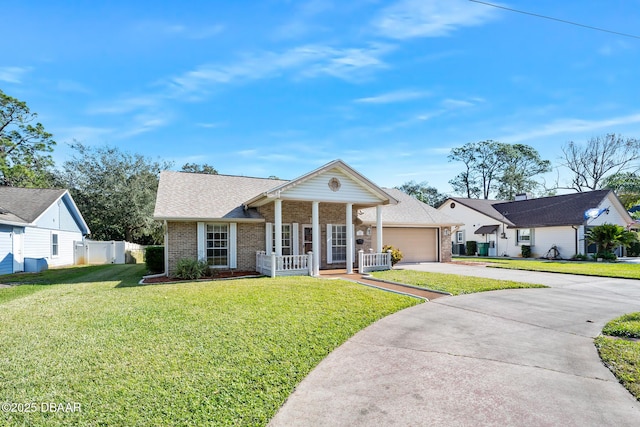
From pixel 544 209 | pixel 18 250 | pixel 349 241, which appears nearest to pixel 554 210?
pixel 544 209

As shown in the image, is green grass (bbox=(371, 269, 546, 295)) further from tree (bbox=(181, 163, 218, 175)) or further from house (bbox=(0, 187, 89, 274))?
tree (bbox=(181, 163, 218, 175))

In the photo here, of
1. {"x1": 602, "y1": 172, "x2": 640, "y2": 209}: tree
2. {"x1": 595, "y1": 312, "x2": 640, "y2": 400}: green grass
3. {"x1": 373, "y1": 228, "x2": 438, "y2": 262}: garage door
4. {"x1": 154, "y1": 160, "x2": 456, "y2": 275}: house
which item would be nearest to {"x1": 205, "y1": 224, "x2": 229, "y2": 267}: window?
{"x1": 154, "y1": 160, "x2": 456, "y2": 275}: house

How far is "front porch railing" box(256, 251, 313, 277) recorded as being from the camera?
13.4 meters

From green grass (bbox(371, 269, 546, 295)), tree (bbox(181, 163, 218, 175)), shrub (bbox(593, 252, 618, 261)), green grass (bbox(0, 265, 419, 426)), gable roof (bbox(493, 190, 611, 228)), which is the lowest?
shrub (bbox(593, 252, 618, 261))

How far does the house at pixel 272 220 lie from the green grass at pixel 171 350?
4.93 meters

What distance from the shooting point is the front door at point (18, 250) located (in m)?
16.8

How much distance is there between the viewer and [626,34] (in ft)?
29.7

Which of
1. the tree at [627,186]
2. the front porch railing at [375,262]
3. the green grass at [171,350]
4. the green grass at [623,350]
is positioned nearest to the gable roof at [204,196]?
the front porch railing at [375,262]

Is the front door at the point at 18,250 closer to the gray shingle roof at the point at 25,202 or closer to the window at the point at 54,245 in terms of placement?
the gray shingle roof at the point at 25,202

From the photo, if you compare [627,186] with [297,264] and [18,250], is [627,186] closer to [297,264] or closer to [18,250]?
[297,264]

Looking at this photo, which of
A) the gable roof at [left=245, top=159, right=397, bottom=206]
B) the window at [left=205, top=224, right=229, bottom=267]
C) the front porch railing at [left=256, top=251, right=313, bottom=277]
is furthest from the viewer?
the window at [left=205, top=224, right=229, bottom=267]

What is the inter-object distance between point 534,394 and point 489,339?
1.95 meters

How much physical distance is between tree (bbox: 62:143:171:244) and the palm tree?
33.6 m

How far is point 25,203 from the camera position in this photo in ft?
63.9
